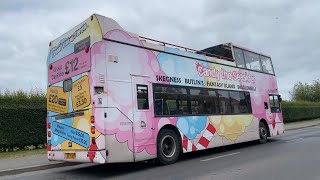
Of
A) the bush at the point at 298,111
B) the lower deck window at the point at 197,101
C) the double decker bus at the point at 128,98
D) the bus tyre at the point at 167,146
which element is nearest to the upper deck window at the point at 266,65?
the lower deck window at the point at 197,101

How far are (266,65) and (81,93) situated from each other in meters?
10.9

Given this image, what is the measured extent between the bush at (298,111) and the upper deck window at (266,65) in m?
20.7

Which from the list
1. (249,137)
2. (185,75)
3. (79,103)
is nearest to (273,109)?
(249,137)

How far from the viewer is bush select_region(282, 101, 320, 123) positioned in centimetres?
3756

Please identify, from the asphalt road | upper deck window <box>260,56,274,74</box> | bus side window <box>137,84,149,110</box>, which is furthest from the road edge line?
upper deck window <box>260,56,274,74</box>

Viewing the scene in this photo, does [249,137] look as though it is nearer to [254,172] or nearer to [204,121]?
[204,121]

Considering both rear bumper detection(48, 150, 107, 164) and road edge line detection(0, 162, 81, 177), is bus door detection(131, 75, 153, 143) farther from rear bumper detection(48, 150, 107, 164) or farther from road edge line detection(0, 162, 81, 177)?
road edge line detection(0, 162, 81, 177)

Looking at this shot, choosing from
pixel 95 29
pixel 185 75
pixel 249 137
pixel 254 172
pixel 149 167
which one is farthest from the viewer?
pixel 249 137

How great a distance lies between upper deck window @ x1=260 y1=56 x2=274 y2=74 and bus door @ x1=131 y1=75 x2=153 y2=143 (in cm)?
850

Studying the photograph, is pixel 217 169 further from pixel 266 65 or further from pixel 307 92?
pixel 307 92

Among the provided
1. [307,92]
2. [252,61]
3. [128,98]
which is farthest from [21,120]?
[307,92]

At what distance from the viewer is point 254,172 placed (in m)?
8.46

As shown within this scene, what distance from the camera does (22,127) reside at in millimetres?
16312

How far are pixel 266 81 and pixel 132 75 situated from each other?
9246 mm
